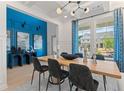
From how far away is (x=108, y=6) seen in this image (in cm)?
436

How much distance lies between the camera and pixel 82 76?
1718 mm

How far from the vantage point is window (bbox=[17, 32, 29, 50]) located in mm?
6514

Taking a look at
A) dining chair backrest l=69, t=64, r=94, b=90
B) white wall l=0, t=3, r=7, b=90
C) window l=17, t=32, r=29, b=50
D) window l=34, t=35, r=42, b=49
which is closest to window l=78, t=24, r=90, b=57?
window l=17, t=32, r=29, b=50

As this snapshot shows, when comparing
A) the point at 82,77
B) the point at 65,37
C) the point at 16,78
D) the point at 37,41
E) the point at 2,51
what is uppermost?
the point at 65,37

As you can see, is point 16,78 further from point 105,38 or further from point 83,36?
point 105,38

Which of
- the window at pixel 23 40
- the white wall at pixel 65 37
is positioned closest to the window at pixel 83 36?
the white wall at pixel 65 37

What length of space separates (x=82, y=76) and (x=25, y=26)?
6101mm

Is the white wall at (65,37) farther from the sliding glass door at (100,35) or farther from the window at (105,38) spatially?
the window at (105,38)

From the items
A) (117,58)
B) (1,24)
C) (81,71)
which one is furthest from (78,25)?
(81,71)

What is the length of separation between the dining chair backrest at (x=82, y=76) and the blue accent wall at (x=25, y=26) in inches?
197

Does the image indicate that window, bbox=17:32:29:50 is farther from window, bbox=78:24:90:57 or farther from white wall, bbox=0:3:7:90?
white wall, bbox=0:3:7:90

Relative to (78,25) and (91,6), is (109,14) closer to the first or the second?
(91,6)

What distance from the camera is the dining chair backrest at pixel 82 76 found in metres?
1.65

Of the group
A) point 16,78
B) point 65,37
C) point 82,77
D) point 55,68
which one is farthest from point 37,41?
point 82,77
